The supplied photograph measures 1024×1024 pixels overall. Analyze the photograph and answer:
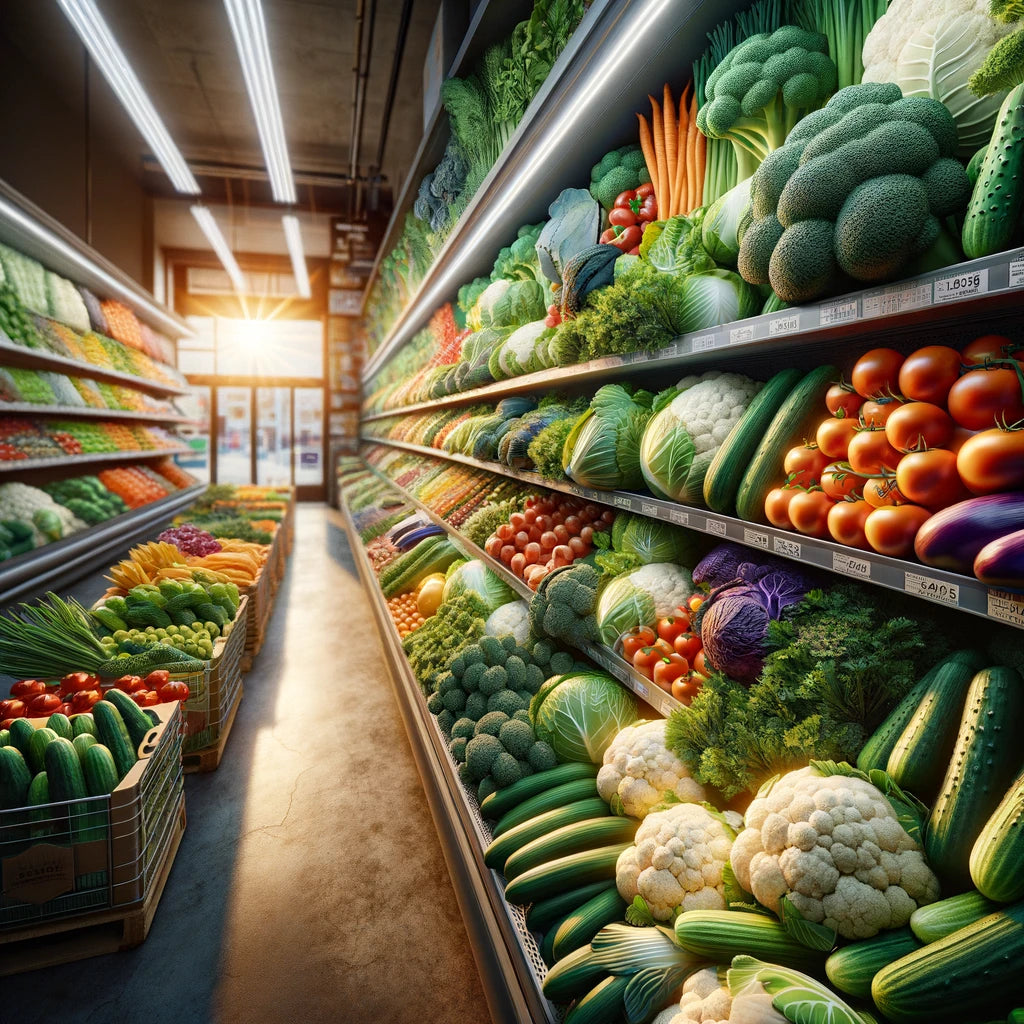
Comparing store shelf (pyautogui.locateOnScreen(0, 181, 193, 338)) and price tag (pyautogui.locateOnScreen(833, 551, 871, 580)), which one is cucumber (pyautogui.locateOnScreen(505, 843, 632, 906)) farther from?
store shelf (pyautogui.locateOnScreen(0, 181, 193, 338))

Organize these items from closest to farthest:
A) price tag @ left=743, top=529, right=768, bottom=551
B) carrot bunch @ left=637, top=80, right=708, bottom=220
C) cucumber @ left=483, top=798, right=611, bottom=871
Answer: price tag @ left=743, top=529, right=768, bottom=551 → cucumber @ left=483, top=798, right=611, bottom=871 → carrot bunch @ left=637, top=80, right=708, bottom=220

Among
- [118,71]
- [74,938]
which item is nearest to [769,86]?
[74,938]

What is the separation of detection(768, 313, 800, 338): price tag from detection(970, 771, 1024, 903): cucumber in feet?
3.08

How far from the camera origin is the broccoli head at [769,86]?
63.8 inches

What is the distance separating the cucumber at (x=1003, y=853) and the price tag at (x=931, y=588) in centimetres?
29

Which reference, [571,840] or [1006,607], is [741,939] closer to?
[571,840]

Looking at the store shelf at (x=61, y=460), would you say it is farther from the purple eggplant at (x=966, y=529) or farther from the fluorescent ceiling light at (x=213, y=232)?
the purple eggplant at (x=966, y=529)

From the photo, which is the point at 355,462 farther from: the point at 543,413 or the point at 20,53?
the point at 543,413

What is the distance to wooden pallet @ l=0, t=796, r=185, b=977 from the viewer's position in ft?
6.15

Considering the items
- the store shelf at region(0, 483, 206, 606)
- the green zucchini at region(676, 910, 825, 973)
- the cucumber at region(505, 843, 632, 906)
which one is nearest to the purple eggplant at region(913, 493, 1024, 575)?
the green zucchini at region(676, 910, 825, 973)

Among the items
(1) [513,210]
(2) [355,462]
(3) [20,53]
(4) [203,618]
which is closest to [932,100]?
(1) [513,210]

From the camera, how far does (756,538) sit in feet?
4.98

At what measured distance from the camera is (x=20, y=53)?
6.45 meters

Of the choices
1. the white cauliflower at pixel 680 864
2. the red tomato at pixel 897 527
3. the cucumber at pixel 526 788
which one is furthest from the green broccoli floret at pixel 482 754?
the red tomato at pixel 897 527
